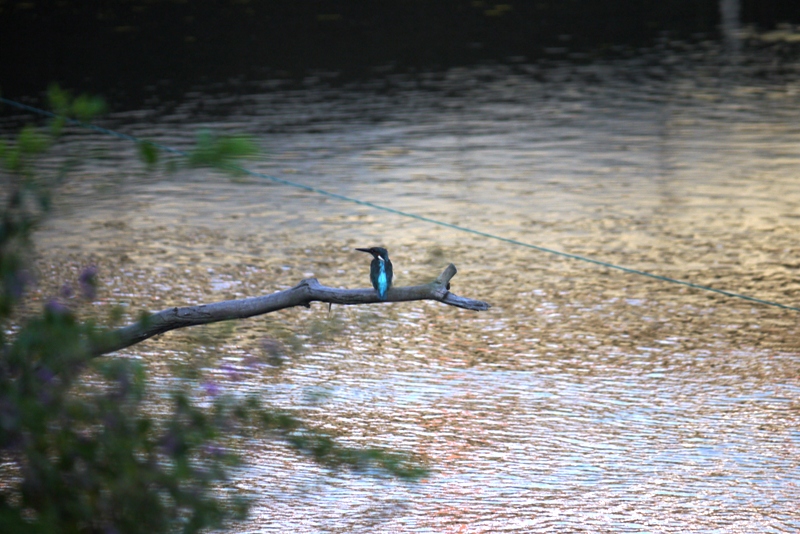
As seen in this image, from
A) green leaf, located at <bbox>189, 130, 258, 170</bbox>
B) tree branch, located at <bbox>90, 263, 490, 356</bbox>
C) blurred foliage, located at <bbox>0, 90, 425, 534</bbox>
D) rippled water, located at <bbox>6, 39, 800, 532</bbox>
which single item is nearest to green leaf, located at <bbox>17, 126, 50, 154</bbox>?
blurred foliage, located at <bbox>0, 90, 425, 534</bbox>

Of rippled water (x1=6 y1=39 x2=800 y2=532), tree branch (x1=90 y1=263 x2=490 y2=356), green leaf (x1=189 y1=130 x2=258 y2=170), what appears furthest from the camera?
rippled water (x1=6 y1=39 x2=800 y2=532)

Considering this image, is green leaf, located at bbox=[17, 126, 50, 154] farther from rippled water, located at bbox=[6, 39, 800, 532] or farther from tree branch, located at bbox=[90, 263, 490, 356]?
tree branch, located at bbox=[90, 263, 490, 356]

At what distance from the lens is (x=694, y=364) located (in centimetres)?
524

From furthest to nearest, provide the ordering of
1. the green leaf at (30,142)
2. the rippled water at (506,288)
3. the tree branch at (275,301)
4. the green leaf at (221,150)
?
1. the rippled water at (506,288)
2. the tree branch at (275,301)
3. the green leaf at (30,142)
4. the green leaf at (221,150)

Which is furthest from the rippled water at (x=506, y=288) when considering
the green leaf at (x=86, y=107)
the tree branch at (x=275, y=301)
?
the green leaf at (x=86, y=107)

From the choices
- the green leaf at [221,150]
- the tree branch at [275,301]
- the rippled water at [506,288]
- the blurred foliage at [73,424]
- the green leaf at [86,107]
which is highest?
the green leaf at [86,107]

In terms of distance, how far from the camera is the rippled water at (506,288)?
411cm

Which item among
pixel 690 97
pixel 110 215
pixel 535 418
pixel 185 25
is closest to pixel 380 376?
pixel 535 418

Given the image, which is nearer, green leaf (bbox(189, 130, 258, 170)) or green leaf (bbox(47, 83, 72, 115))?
green leaf (bbox(189, 130, 258, 170))

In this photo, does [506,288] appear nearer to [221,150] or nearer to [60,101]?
[60,101]

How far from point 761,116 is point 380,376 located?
21.0 feet

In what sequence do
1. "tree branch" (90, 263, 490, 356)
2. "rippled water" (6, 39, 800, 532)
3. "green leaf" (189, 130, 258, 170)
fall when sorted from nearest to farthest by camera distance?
1. "green leaf" (189, 130, 258, 170)
2. "tree branch" (90, 263, 490, 356)
3. "rippled water" (6, 39, 800, 532)

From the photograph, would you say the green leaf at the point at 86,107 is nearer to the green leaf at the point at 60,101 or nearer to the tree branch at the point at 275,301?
the green leaf at the point at 60,101

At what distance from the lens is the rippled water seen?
4.11m
